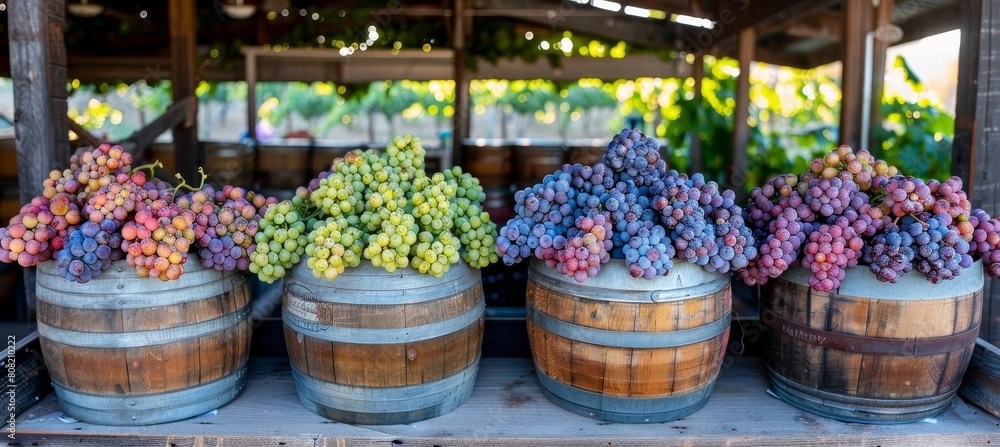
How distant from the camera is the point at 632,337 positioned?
2.01 m

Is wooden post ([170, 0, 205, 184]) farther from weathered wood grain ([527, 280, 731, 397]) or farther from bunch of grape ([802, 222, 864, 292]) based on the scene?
bunch of grape ([802, 222, 864, 292])

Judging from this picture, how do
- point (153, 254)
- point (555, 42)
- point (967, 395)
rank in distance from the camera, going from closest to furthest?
point (153, 254) → point (967, 395) → point (555, 42)

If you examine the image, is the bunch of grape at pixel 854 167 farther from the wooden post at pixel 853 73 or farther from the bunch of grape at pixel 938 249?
the wooden post at pixel 853 73

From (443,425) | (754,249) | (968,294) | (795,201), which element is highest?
(795,201)

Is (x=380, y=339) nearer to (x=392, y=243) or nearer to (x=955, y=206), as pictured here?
(x=392, y=243)

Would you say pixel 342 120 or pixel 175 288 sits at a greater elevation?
pixel 342 120

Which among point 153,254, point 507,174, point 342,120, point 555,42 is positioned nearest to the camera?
point 153,254

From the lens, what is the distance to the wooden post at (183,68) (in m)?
4.34

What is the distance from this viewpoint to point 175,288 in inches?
78.2

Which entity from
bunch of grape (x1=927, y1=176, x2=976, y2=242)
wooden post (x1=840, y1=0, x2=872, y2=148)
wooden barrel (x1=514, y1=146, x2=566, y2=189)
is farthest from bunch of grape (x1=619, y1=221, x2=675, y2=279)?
wooden barrel (x1=514, y1=146, x2=566, y2=189)

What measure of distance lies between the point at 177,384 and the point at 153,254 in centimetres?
43

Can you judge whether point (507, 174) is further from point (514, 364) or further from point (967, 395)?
point (967, 395)

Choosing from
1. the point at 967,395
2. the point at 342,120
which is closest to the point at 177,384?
the point at 967,395

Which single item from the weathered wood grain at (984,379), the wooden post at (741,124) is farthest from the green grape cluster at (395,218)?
the wooden post at (741,124)
